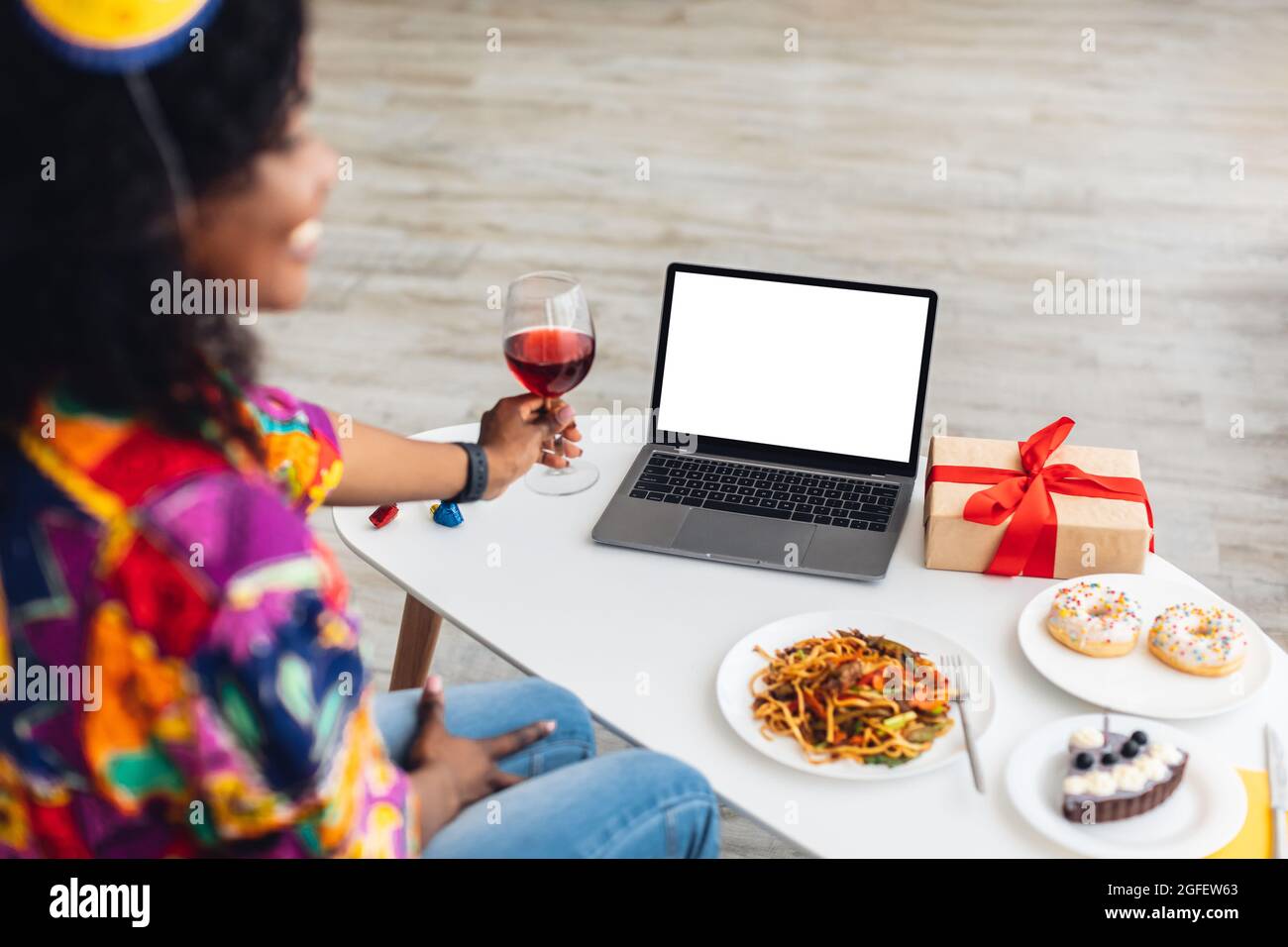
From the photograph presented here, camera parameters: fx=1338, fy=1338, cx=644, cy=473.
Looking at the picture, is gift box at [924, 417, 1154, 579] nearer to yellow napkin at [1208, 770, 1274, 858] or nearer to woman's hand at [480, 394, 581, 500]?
yellow napkin at [1208, 770, 1274, 858]

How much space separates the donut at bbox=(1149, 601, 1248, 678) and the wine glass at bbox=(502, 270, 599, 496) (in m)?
0.65

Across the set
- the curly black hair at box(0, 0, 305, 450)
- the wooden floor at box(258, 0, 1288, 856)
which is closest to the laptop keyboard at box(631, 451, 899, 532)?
the wooden floor at box(258, 0, 1288, 856)

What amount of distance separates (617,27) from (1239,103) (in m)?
2.51

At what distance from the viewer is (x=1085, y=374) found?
3.32m

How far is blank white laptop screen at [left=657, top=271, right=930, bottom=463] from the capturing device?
168 cm

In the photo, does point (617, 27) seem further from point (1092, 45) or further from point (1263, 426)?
point (1263, 426)

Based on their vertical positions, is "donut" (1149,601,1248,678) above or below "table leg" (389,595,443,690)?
above

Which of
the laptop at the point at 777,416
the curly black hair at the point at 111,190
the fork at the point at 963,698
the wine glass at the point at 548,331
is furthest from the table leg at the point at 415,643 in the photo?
the curly black hair at the point at 111,190

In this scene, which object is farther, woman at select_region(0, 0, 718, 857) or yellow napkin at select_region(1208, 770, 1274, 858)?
yellow napkin at select_region(1208, 770, 1274, 858)

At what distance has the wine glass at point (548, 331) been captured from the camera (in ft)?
4.80

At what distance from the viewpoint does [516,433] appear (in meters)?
1.56

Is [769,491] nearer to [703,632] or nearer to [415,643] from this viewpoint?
[703,632]

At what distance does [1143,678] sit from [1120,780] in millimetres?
199

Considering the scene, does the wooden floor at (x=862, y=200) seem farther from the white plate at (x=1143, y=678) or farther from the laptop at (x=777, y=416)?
the white plate at (x=1143, y=678)
